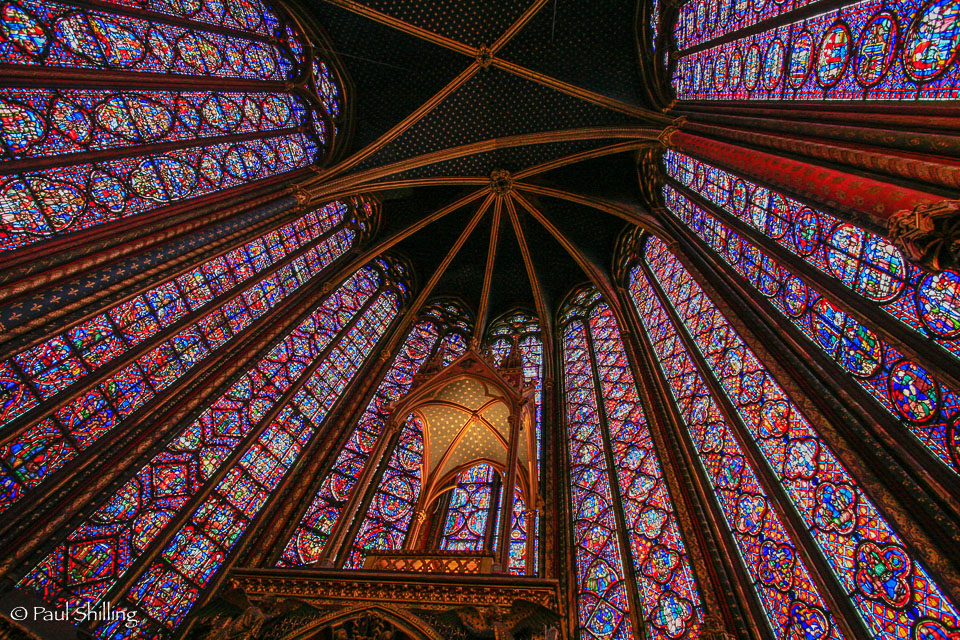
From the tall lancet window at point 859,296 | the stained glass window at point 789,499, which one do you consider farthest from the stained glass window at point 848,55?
the stained glass window at point 789,499

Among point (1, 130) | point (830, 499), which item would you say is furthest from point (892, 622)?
point (1, 130)

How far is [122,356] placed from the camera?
6.26m

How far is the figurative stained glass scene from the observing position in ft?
14.5

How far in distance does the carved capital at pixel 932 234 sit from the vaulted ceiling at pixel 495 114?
6997 millimetres

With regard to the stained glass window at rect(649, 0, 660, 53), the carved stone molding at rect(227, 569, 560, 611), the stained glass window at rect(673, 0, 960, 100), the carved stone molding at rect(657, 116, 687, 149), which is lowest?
the carved stone molding at rect(227, 569, 560, 611)

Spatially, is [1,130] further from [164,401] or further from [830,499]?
[830,499]

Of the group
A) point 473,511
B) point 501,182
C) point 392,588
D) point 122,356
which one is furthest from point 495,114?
point 392,588

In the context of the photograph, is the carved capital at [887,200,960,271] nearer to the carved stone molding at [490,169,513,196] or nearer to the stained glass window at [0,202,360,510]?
the stained glass window at [0,202,360,510]

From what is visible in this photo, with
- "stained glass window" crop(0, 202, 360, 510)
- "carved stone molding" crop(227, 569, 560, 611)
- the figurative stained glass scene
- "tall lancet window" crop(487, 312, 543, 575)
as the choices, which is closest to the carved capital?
the figurative stained glass scene

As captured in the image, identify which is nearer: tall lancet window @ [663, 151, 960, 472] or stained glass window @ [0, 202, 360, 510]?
tall lancet window @ [663, 151, 960, 472]

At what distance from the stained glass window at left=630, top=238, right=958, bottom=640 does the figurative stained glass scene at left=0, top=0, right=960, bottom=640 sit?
3cm

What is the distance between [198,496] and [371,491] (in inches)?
92.0

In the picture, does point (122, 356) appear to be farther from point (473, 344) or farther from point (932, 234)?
point (932, 234)

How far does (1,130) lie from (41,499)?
13.3ft
